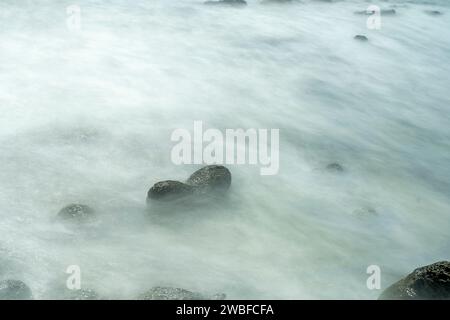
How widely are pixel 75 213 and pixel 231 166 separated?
2974 mm

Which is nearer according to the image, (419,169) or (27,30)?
(419,169)

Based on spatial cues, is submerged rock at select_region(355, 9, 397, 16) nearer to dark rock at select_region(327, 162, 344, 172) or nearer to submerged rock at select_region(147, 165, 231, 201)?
dark rock at select_region(327, 162, 344, 172)

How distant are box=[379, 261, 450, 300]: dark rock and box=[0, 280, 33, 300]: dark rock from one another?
4150mm

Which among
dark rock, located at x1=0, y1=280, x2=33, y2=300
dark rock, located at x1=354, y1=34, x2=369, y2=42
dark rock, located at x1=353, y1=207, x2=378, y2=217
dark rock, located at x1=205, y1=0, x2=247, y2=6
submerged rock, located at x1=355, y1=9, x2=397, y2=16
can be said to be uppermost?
dark rock, located at x1=205, y1=0, x2=247, y2=6

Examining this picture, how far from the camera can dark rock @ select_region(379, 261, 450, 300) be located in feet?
17.8

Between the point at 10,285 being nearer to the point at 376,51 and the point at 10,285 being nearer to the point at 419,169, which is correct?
the point at 419,169

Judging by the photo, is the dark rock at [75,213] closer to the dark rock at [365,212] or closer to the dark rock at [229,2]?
the dark rock at [365,212]

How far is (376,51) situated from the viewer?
16.7 metres

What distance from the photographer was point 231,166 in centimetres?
858

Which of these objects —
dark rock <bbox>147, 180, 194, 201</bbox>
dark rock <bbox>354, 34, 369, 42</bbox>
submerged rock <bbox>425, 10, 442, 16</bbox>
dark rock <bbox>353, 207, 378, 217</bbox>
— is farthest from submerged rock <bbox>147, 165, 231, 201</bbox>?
submerged rock <bbox>425, 10, 442, 16</bbox>

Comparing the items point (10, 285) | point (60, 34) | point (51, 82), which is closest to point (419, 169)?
point (10, 285)

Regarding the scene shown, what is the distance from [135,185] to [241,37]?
31.8 ft
